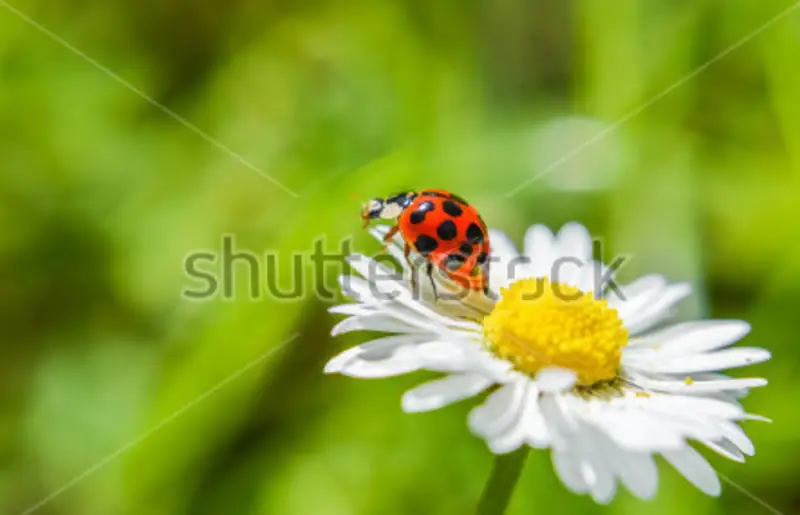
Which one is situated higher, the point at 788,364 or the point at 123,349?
the point at 123,349

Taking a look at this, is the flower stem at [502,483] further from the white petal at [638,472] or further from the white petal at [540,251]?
the white petal at [540,251]

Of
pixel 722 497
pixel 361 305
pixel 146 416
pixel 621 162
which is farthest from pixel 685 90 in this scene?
pixel 146 416

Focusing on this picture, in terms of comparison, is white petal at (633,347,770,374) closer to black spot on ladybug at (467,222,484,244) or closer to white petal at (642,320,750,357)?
white petal at (642,320,750,357)

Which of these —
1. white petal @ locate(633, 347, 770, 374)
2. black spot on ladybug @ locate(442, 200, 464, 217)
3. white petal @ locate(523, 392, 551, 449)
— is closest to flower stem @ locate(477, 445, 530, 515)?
white petal @ locate(523, 392, 551, 449)

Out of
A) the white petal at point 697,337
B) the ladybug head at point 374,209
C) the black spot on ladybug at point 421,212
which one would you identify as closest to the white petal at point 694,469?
the white petal at point 697,337

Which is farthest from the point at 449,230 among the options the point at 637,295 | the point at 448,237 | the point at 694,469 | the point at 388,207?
the point at 694,469

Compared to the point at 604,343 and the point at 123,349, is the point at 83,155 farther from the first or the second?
the point at 604,343
